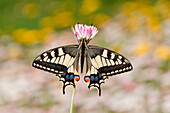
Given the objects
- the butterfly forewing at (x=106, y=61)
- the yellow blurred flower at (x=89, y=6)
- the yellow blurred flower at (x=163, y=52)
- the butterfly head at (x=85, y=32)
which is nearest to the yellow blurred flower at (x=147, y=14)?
the yellow blurred flower at (x=163, y=52)

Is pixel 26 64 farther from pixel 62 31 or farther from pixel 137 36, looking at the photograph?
pixel 137 36

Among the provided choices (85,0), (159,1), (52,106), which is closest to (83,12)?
(85,0)

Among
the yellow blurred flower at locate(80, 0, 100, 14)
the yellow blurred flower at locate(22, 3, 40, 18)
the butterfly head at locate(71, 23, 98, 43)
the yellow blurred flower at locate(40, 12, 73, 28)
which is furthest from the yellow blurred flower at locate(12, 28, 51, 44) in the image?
the butterfly head at locate(71, 23, 98, 43)

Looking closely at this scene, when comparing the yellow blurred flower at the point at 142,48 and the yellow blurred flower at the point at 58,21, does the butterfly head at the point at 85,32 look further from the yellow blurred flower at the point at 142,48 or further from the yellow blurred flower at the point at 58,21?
the yellow blurred flower at the point at 58,21

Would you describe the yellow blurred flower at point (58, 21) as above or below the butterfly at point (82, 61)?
above

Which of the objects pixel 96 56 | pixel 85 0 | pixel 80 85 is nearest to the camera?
pixel 96 56

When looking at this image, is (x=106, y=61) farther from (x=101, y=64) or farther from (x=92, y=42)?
(x=92, y=42)
